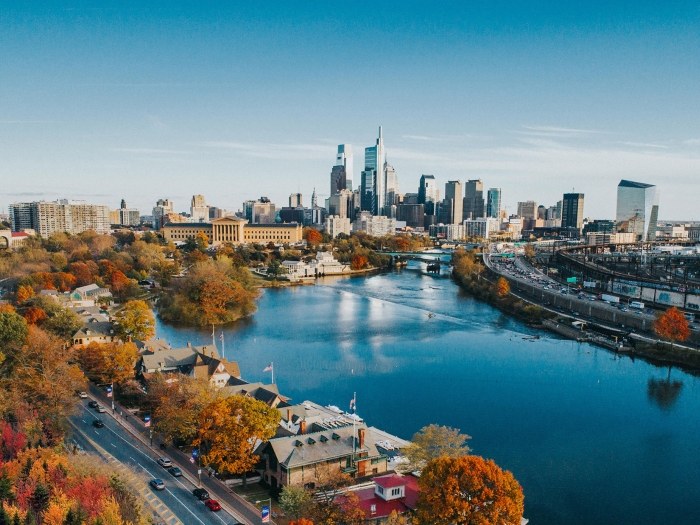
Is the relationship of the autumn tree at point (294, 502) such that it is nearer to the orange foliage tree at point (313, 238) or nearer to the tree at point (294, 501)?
the tree at point (294, 501)

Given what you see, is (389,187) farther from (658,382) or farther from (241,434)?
(241,434)

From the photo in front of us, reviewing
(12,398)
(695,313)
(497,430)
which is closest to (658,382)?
(497,430)

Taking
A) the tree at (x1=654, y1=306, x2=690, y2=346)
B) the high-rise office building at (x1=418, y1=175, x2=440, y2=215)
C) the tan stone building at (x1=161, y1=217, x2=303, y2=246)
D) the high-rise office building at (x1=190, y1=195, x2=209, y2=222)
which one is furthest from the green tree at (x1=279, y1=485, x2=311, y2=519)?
the high-rise office building at (x1=418, y1=175, x2=440, y2=215)

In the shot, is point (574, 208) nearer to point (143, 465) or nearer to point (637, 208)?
point (637, 208)

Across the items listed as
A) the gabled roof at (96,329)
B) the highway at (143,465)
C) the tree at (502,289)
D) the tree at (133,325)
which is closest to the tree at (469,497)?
the highway at (143,465)

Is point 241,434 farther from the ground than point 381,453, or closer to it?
farther from the ground

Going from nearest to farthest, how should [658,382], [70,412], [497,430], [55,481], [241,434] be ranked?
[55,481] < [241,434] < [70,412] < [497,430] < [658,382]
